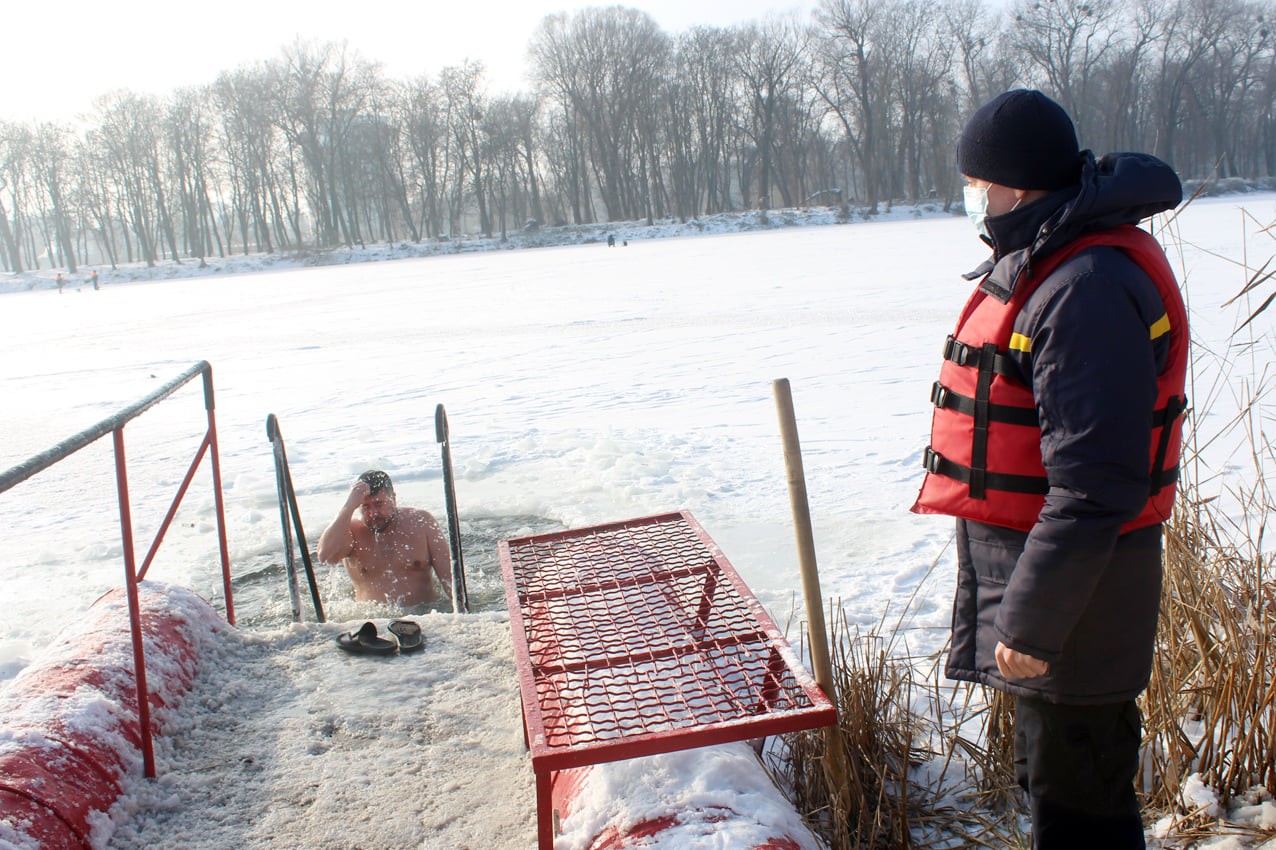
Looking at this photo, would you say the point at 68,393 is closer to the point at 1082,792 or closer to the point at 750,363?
the point at 750,363

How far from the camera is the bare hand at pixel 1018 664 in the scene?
1826 millimetres

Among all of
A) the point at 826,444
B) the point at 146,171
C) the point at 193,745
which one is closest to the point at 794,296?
the point at 826,444

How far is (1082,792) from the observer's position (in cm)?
192

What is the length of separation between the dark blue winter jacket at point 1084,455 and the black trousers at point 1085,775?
0.22 feet

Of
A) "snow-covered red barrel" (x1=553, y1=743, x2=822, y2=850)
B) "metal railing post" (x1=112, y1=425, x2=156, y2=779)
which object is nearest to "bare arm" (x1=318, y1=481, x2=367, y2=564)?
"metal railing post" (x1=112, y1=425, x2=156, y2=779)

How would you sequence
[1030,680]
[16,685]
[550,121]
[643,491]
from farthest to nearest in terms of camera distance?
1. [550,121]
2. [643,491]
3. [16,685]
4. [1030,680]

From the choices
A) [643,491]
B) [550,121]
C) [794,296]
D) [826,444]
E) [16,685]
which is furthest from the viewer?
[550,121]

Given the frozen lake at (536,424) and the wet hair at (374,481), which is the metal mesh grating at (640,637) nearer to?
the frozen lake at (536,424)

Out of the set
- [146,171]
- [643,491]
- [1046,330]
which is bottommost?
[643,491]

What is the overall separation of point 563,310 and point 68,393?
7.94m

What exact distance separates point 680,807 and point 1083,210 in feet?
4.60

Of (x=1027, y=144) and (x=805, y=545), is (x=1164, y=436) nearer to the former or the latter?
(x=1027, y=144)

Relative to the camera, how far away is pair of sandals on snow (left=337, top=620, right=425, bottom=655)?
3605 millimetres

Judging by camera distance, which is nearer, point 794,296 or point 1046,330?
point 1046,330
